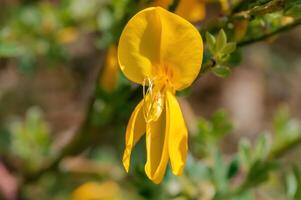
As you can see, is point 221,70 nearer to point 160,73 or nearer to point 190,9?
point 160,73

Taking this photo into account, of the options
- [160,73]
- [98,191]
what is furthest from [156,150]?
[98,191]

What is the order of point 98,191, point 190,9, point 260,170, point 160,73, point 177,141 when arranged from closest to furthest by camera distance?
point 177,141 < point 160,73 < point 190,9 < point 260,170 < point 98,191

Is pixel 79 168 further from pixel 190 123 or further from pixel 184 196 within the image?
pixel 184 196

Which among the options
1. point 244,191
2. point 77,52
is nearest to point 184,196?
point 244,191

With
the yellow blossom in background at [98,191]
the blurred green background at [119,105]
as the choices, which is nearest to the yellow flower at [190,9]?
the blurred green background at [119,105]

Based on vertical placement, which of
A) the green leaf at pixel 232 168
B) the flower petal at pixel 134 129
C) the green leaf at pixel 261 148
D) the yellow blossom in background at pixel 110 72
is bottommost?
the green leaf at pixel 232 168

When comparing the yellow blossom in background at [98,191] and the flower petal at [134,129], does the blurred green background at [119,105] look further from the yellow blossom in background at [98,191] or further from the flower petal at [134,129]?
the flower petal at [134,129]
